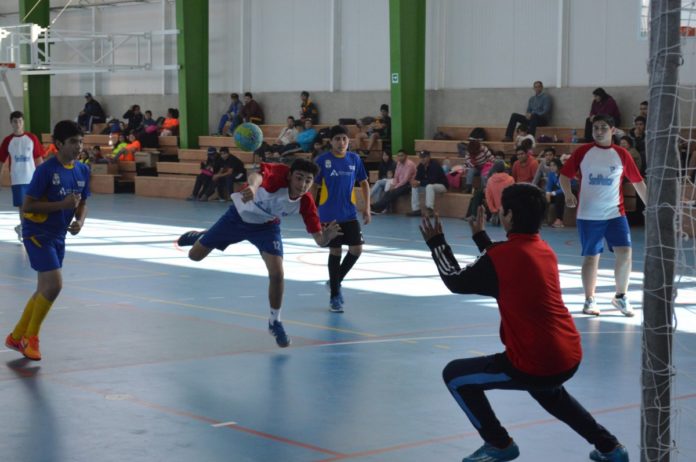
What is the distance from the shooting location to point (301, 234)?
20125mm

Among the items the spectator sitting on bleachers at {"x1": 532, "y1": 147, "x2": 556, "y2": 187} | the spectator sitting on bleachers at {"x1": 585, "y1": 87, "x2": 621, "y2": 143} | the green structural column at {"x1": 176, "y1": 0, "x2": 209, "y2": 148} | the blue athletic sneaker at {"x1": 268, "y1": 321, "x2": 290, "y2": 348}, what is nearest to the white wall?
the spectator sitting on bleachers at {"x1": 585, "y1": 87, "x2": 621, "y2": 143}

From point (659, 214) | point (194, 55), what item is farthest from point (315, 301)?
point (194, 55)

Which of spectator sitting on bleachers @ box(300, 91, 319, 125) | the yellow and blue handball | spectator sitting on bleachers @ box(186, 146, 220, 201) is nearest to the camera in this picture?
the yellow and blue handball


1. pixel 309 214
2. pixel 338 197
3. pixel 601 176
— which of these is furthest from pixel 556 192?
pixel 309 214

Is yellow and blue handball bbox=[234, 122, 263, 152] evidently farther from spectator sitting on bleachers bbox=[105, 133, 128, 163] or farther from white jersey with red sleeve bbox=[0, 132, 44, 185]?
spectator sitting on bleachers bbox=[105, 133, 128, 163]

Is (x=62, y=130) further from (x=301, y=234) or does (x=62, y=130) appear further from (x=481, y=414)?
(x=301, y=234)

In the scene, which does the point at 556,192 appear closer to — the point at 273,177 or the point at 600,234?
the point at 600,234

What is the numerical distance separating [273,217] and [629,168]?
3.85 metres

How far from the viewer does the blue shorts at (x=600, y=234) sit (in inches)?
428

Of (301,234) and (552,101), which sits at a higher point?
(552,101)

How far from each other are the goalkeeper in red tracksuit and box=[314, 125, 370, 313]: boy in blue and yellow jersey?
18.3ft

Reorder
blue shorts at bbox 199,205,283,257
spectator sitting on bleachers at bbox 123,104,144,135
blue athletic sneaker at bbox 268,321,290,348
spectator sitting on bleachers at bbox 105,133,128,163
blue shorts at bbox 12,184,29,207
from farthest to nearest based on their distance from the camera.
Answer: spectator sitting on bleachers at bbox 123,104,144,135, spectator sitting on bleachers at bbox 105,133,128,163, blue shorts at bbox 12,184,29,207, blue shorts at bbox 199,205,283,257, blue athletic sneaker at bbox 268,321,290,348

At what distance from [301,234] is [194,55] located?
14287 millimetres

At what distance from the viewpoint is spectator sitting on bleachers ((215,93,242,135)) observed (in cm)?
3300
